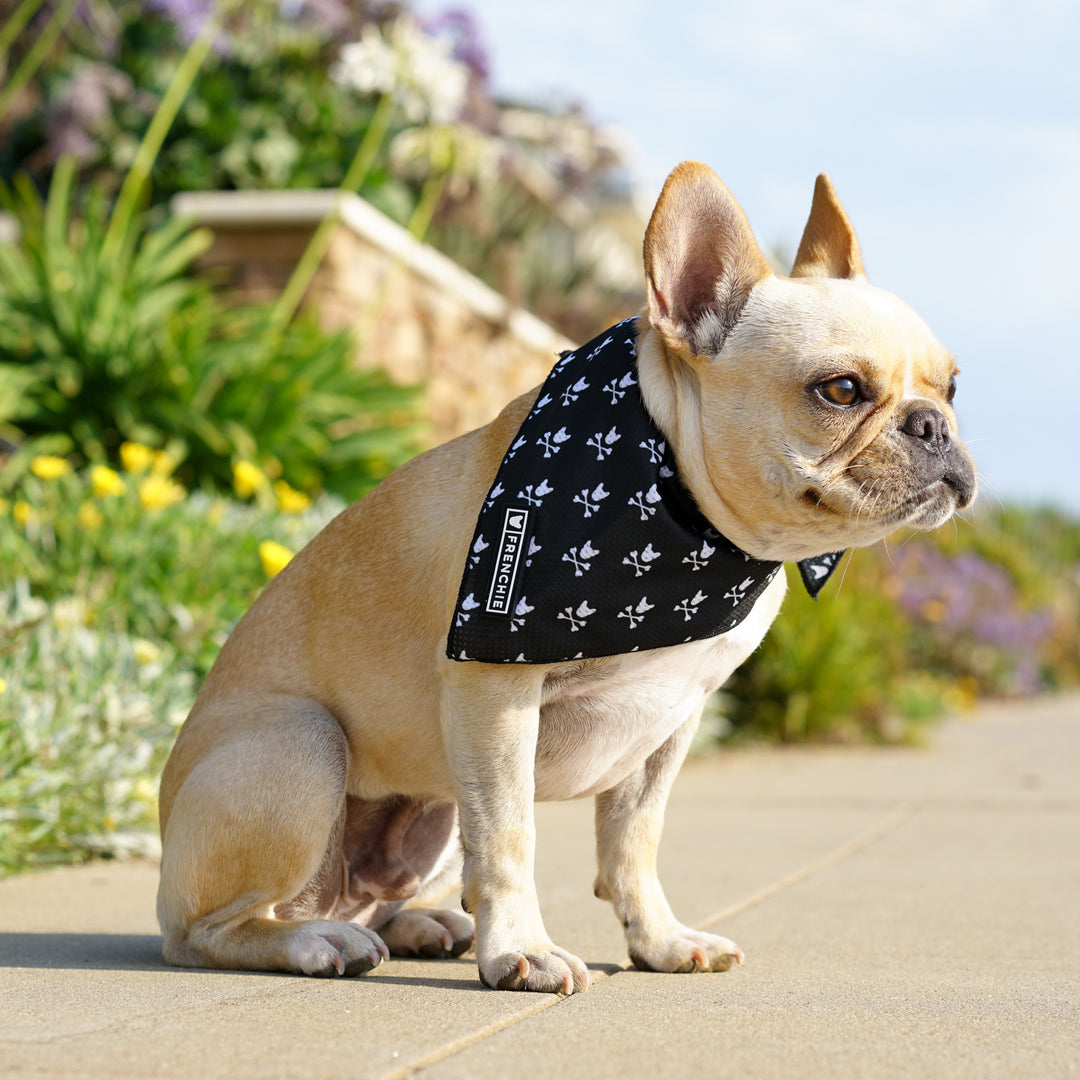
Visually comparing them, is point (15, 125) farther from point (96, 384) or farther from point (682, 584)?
point (682, 584)

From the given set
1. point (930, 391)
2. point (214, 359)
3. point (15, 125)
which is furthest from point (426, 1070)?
point (15, 125)

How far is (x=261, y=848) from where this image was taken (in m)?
2.91

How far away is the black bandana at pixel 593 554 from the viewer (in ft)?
Answer: 9.11

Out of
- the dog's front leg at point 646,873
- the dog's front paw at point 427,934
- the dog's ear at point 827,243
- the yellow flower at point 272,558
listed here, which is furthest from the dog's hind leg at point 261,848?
the yellow flower at point 272,558

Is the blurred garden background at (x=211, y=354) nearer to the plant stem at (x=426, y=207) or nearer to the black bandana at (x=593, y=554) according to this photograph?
the plant stem at (x=426, y=207)

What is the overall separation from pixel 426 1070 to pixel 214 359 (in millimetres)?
6014

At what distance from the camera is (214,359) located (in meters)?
7.51

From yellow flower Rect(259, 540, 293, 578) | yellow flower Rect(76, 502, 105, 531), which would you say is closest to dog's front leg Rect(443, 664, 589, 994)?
yellow flower Rect(259, 540, 293, 578)

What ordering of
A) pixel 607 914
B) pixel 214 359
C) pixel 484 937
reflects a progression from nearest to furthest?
pixel 484 937
pixel 607 914
pixel 214 359

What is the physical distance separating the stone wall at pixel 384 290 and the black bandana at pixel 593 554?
584 cm

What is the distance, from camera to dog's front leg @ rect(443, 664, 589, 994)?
108 inches

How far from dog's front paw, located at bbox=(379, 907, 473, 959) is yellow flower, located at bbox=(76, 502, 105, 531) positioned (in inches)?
109

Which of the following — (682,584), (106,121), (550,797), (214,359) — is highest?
(106,121)

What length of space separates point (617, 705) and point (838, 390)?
0.84 meters
